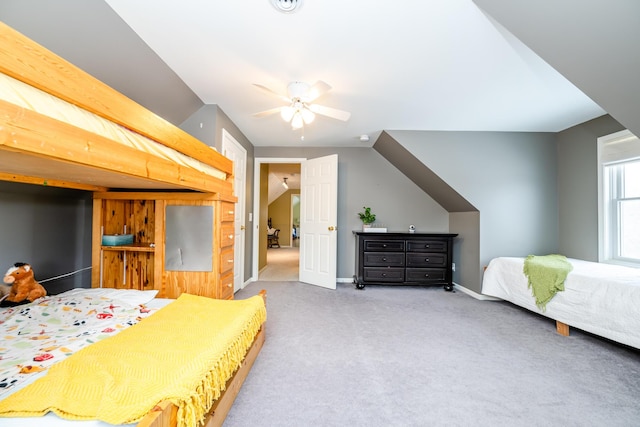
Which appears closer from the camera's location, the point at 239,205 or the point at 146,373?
the point at 146,373

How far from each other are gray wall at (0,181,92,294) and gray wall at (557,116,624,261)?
521 centimetres

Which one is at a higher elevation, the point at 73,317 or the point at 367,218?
the point at 367,218

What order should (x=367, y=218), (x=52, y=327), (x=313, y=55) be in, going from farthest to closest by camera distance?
1. (x=367, y=218)
2. (x=313, y=55)
3. (x=52, y=327)

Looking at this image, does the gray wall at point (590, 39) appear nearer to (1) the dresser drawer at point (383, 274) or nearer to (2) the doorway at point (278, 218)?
(1) the dresser drawer at point (383, 274)

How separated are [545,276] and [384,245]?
1.76m

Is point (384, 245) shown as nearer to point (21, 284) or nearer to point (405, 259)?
point (405, 259)

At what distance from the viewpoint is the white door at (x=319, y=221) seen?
369 centimetres

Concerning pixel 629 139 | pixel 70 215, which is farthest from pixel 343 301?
pixel 629 139

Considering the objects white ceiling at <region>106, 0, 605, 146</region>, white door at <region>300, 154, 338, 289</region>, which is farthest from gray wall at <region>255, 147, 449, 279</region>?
white ceiling at <region>106, 0, 605, 146</region>

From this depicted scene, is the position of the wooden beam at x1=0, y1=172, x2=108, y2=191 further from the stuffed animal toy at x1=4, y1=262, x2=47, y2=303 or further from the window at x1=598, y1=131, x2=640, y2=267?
the window at x1=598, y1=131, x2=640, y2=267

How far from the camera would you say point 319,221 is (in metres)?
3.86

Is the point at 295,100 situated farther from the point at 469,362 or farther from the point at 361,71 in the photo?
the point at 469,362

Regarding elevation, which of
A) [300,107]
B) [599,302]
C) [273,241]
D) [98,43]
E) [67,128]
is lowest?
[273,241]

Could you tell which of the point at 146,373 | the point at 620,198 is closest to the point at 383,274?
the point at 620,198
